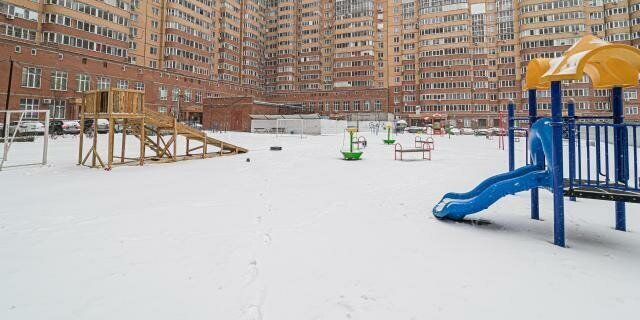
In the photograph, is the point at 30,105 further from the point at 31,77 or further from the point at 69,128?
the point at 69,128

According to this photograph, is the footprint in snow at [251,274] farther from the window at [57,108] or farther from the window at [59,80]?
the window at [57,108]

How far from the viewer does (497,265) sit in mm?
3979

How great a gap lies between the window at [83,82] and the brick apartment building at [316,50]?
0.50 ft

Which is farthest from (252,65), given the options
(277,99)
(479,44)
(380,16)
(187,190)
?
(187,190)

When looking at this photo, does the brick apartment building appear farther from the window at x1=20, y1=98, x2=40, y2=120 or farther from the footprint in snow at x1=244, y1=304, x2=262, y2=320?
the footprint in snow at x1=244, y1=304, x2=262, y2=320

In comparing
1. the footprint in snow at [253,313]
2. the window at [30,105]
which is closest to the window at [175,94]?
the window at [30,105]

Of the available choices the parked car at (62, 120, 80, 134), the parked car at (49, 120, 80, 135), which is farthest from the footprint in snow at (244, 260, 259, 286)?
the parked car at (62, 120, 80, 134)

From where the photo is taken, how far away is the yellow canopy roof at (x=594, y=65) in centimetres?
459

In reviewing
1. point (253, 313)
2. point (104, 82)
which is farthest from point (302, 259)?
point (104, 82)

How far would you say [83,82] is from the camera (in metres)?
55.0

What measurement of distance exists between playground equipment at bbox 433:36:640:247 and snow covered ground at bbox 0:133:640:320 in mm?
491

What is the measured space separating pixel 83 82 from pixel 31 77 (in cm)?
708

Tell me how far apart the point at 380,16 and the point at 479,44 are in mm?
32487

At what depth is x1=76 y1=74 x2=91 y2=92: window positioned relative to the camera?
54281 millimetres
